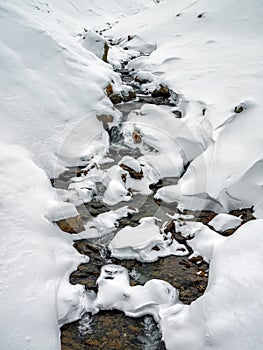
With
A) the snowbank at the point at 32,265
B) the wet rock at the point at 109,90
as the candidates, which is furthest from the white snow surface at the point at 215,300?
the wet rock at the point at 109,90

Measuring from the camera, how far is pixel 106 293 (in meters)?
3.46

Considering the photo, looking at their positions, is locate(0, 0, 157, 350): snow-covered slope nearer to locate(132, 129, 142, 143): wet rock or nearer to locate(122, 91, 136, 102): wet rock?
locate(122, 91, 136, 102): wet rock

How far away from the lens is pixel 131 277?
12.2 feet

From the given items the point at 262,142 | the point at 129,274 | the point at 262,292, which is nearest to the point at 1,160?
the point at 129,274

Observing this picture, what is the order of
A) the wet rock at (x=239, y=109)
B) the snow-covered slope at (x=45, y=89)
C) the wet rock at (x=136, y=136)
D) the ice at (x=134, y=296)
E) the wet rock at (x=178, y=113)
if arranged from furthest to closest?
the wet rock at (x=178, y=113), the wet rock at (x=136, y=136), the wet rock at (x=239, y=109), the snow-covered slope at (x=45, y=89), the ice at (x=134, y=296)

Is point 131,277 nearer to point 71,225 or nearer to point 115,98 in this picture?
point 71,225

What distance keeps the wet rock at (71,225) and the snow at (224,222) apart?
1.86 metres

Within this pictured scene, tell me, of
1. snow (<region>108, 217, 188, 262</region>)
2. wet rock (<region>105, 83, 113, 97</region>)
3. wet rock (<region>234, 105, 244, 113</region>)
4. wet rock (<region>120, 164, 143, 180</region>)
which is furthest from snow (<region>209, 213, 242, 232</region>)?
wet rock (<region>105, 83, 113, 97</region>)

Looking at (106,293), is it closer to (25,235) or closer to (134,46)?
(25,235)

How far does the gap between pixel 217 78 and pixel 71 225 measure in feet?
19.6

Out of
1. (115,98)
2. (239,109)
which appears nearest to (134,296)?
(239,109)

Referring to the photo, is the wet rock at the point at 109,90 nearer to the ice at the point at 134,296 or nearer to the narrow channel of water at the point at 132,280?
the narrow channel of water at the point at 132,280

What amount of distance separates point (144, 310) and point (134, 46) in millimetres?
13227

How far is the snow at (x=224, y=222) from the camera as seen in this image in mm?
4332
